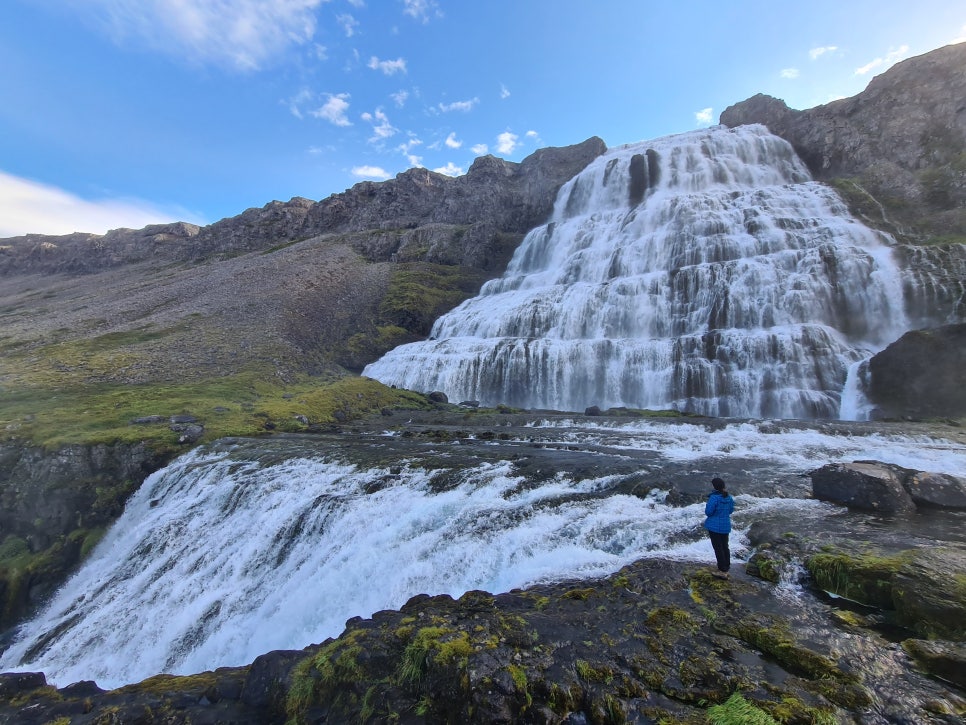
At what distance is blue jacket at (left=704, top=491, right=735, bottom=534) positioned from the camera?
8.21 m

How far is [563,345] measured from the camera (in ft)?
126

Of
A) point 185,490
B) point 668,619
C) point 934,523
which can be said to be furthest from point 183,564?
point 934,523

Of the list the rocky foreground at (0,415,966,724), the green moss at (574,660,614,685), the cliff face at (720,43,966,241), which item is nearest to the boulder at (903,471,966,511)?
the rocky foreground at (0,415,966,724)

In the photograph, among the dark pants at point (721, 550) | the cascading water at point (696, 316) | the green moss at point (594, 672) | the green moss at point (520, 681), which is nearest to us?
the green moss at point (520, 681)

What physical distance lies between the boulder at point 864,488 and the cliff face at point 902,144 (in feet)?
135

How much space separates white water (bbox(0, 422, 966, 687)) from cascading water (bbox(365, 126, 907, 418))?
12.7 meters

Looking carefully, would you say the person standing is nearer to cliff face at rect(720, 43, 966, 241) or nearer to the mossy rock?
the mossy rock

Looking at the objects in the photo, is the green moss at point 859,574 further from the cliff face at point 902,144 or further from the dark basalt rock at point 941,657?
the cliff face at point 902,144

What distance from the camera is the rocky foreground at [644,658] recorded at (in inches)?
195

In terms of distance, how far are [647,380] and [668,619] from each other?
29294mm

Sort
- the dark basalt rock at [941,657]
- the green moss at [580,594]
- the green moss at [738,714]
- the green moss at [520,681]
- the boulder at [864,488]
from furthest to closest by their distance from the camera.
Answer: the boulder at [864,488] → the green moss at [580,594] → the dark basalt rock at [941,657] → the green moss at [520,681] → the green moss at [738,714]

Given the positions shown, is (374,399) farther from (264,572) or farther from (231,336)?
(264,572)

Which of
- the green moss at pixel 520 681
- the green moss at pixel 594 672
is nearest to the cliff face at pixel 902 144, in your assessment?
the green moss at pixel 594 672

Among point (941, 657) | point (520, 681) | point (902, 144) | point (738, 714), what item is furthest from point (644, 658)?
point (902, 144)
